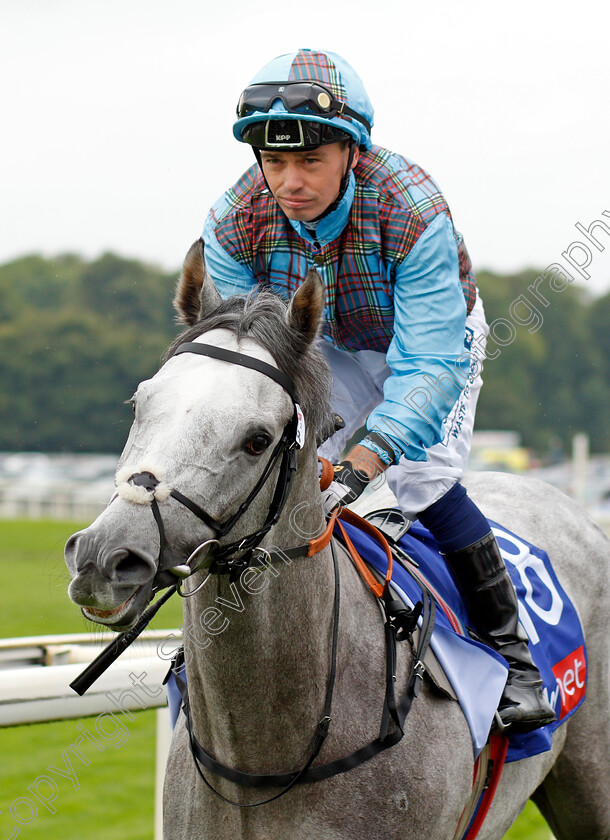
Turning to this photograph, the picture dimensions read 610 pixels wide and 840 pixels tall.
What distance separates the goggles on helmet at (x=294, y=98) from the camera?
254cm

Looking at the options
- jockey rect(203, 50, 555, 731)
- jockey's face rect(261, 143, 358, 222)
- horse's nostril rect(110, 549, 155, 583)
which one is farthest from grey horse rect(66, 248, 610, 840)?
jockey's face rect(261, 143, 358, 222)

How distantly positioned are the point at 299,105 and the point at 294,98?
3cm

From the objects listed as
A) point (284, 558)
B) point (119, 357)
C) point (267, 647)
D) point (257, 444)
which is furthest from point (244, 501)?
point (119, 357)

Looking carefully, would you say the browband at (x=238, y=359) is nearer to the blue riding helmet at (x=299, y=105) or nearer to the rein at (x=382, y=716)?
the rein at (x=382, y=716)

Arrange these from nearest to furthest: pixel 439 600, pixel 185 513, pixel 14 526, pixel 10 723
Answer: pixel 185 513, pixel 439 600, pixel 10 723, pixel 14 526

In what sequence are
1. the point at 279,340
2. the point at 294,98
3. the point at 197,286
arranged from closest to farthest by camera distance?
the point at 279,340 → the point at 197,286 → the point at 294,98

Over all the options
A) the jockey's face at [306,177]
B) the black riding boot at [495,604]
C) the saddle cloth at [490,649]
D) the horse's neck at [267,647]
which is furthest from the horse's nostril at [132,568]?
the black riding boot at [495,604]

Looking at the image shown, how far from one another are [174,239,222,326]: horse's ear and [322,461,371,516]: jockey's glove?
528 millimetres

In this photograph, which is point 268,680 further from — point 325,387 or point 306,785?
point 325,387

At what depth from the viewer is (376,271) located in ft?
9.14

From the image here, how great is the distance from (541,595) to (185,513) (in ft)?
5.92

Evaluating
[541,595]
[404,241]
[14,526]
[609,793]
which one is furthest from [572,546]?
[14,526]

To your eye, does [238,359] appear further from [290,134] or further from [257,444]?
[290,134]

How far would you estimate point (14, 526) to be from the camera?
2378cm
